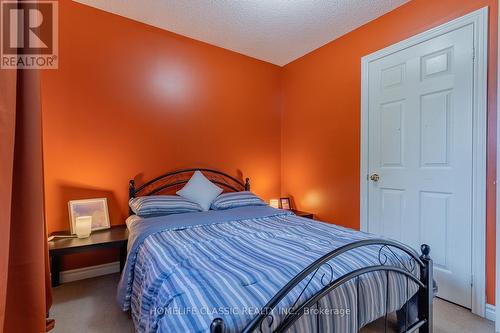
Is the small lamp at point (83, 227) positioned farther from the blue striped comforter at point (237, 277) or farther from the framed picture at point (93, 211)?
the blue striped comforter at point (237, 277)

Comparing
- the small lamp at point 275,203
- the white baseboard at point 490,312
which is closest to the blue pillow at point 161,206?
the small lamp at point 275,203

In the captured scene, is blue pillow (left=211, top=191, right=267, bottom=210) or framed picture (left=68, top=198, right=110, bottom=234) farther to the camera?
blue pillow (left=211, top=191, right=267, bottom=210)

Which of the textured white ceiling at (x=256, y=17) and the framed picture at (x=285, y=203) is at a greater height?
the textured white ceiling at (x=256, y=17)

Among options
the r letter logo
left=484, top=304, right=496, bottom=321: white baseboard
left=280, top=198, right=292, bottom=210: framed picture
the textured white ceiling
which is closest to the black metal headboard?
left=280, top=198, right=292, bottom=210: framed picture

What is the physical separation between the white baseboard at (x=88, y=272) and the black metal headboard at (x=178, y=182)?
77cm

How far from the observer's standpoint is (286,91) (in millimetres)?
3977

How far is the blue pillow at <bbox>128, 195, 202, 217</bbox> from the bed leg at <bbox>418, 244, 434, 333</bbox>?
6.61ft

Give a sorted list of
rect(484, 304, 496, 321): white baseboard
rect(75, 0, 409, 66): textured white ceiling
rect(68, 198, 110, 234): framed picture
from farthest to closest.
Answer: rect(75, 0, 409, 66): textured white ceiling, rect(68, 198, 110, 234): framed picture, rect(484, 304, 496, 321): white baseboard

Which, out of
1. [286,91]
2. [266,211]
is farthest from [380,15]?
[266,211]

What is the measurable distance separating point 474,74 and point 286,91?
2363mm

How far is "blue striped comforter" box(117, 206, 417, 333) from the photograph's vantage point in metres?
1.01

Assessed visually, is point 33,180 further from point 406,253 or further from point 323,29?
point 323,29

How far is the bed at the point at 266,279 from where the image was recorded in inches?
38.9

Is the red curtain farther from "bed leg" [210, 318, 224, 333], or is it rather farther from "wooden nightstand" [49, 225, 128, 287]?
"wooden nightstand" [49, 225, 128, 287]
